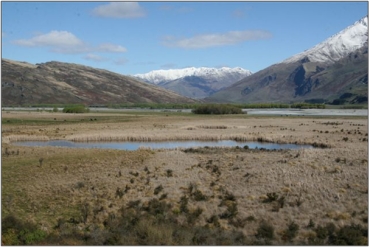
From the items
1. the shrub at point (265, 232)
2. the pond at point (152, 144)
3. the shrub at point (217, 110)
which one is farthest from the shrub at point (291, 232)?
the shrub at point (217, 110)

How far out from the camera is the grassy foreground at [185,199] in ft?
72.9

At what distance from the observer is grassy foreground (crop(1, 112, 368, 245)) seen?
2222 centimetres

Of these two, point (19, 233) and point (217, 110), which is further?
point (217, 110)

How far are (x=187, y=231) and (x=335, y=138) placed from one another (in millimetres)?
48569

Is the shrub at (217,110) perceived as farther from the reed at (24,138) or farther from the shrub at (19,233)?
the shrub at (19,233)

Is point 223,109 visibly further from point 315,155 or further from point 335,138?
point 315,155

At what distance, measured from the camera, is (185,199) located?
2859cm

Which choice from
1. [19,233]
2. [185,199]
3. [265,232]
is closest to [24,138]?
[185,199]

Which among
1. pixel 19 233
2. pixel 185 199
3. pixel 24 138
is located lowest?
pixel 19 233

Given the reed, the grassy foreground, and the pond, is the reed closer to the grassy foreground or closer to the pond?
the pond

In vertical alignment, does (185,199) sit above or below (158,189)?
below

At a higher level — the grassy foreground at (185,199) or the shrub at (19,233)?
the grassy foreground at (185,199)

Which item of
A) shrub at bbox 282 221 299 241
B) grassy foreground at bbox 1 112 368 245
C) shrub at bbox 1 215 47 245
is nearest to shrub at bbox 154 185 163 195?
grassy foreground at bbox 1 112 368 245

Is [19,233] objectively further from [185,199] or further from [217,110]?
[217,110]
